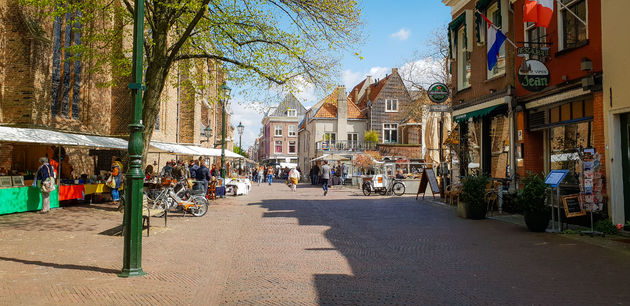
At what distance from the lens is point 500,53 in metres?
14.9

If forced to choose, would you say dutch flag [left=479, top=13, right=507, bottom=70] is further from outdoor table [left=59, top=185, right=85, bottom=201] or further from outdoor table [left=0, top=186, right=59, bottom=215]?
outdoor table [left=59, top=185, right=85, bottom=201]

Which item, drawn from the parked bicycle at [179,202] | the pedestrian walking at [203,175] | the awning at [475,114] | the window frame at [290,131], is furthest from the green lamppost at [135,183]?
the window frame at [290,131]

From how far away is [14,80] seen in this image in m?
17.6

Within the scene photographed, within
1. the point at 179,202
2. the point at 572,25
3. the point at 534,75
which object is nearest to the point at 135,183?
the point at 179,202

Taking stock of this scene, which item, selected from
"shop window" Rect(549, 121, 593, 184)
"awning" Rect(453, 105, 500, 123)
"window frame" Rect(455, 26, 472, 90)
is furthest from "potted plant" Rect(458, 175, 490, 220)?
"window frame" Rect(455, 26, 472, 90)

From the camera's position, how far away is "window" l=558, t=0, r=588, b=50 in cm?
1068

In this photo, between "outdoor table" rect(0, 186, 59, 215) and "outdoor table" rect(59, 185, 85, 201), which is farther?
"outdoor table" rect(59, 185, 85, 201)

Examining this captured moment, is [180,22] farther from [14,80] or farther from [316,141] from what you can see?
[316,141]

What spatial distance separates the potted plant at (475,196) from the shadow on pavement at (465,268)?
1.50 m

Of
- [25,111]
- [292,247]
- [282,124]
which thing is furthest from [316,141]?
[292,247]

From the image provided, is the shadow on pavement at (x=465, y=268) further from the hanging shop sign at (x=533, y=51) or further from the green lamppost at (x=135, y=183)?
the hanging shop sign at (x=533, y=51)

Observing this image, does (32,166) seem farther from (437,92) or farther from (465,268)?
(465,268)

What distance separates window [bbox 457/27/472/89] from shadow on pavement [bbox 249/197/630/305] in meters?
7.97

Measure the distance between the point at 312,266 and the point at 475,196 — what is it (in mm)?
7186
